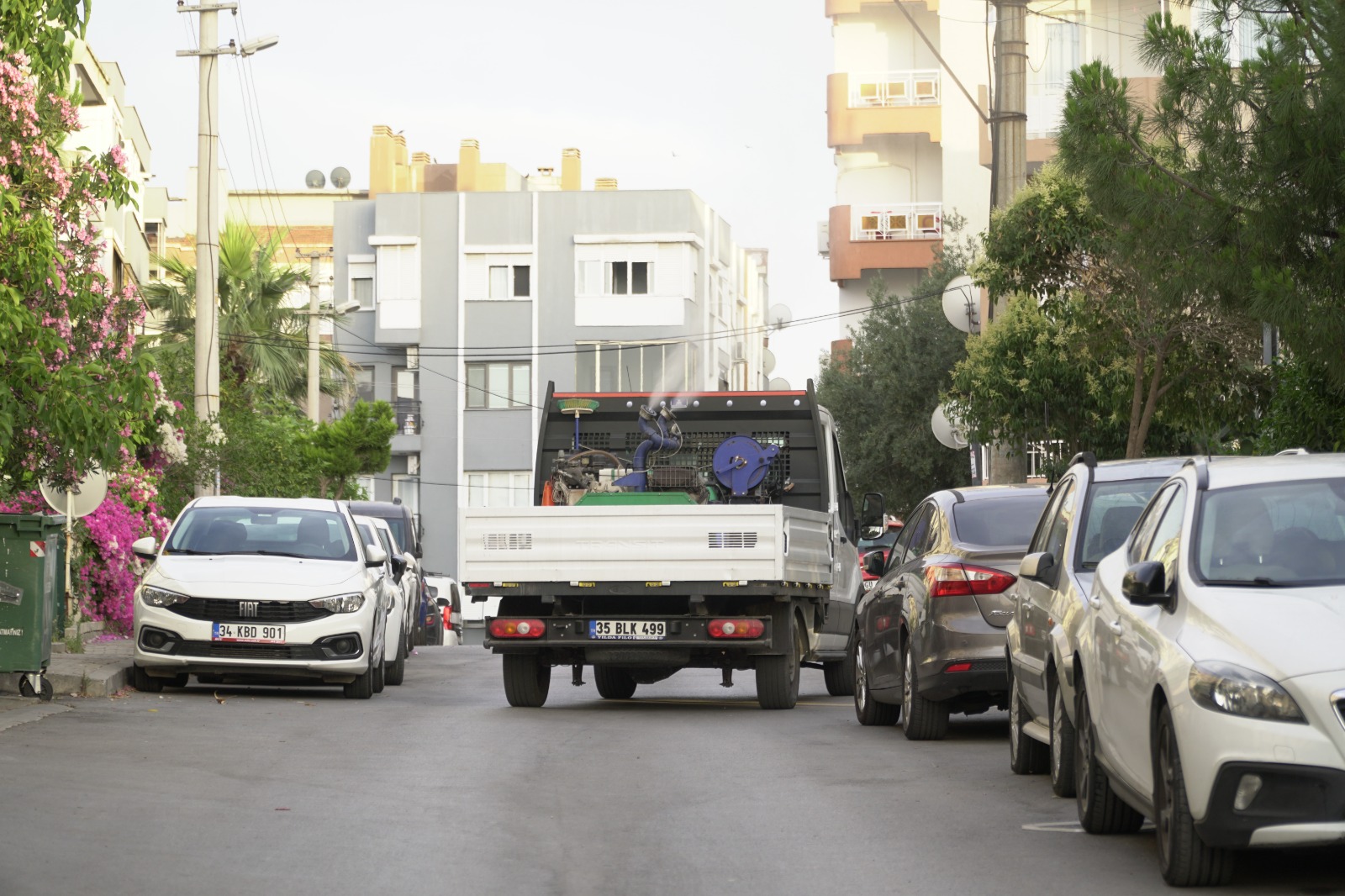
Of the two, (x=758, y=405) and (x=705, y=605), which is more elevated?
(x=758, y=405)

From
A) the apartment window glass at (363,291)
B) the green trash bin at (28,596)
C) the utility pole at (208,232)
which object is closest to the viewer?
the green trash bin at (28,596)

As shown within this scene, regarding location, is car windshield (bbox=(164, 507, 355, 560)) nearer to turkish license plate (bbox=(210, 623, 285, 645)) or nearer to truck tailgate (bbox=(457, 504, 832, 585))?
turkish license plate (bbox=(210, 623, 285, 645))

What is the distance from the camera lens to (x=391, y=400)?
65.4m

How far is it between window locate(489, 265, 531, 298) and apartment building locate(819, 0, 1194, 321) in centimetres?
1062

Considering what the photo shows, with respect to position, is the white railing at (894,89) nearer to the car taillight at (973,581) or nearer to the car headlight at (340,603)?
the car headlight at (340,603)

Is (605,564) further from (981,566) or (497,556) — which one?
(981,566)

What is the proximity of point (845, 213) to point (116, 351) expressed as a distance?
42512 mm

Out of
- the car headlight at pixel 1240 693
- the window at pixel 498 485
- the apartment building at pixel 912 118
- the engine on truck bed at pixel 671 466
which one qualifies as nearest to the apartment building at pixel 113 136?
the engine on truck bed at pixel 671 466

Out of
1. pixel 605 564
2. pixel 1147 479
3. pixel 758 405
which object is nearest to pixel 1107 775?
pixel 1147 479

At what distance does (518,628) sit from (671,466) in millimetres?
3709

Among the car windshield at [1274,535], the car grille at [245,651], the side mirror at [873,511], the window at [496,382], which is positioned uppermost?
the window at [496,382]

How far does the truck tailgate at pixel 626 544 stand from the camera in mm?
16062

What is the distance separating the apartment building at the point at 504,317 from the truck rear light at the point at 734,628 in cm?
4805

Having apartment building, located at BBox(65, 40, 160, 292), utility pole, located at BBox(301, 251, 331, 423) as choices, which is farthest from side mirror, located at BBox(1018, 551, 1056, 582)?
utility pole, located at BBox(301, 251, 331, 423)
